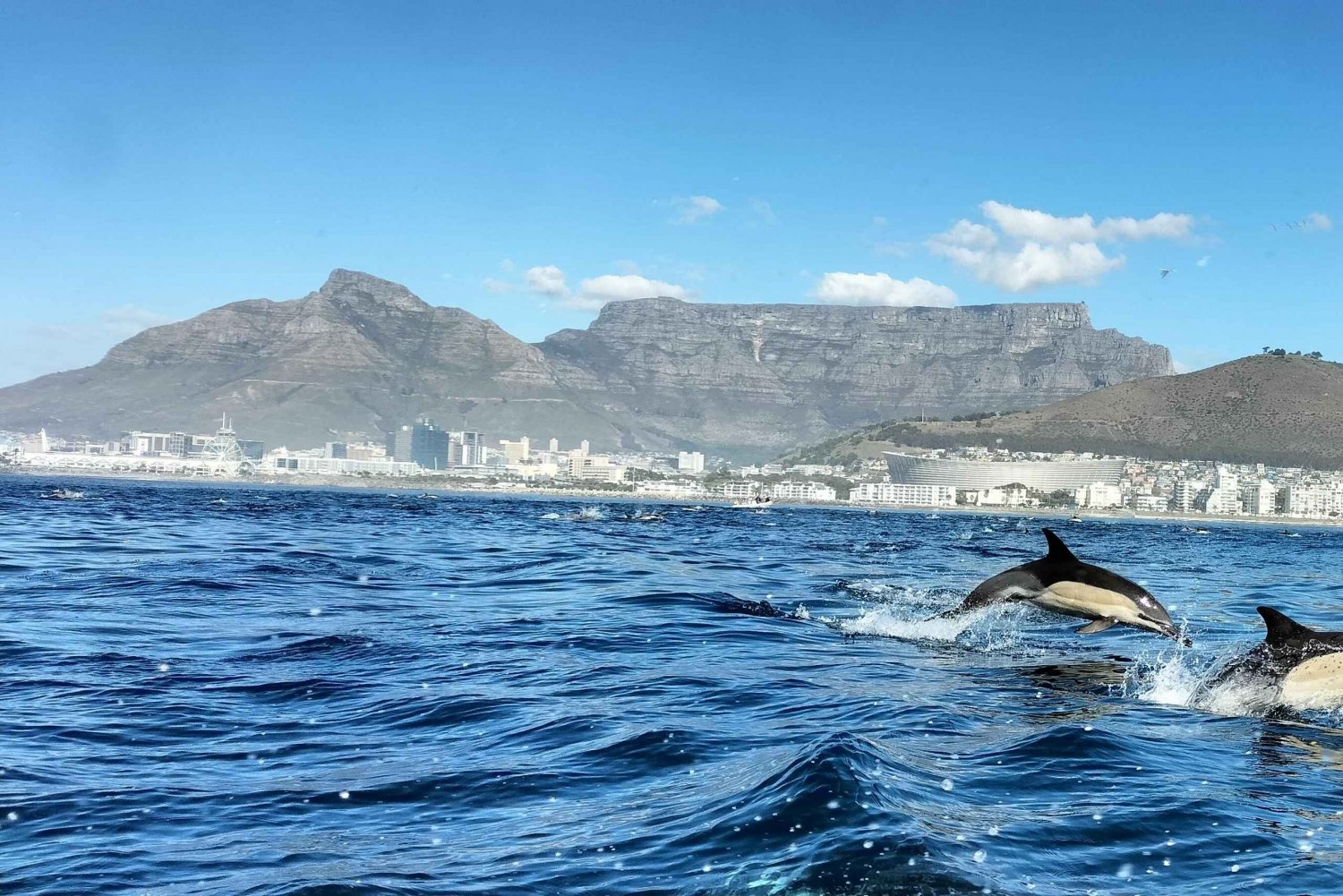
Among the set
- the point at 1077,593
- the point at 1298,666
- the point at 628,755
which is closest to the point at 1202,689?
the point at 1298,666

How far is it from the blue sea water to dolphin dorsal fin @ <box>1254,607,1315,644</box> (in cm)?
90

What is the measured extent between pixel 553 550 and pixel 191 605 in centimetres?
2025

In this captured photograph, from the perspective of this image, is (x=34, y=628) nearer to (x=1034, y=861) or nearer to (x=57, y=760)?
(x=57, y=760)

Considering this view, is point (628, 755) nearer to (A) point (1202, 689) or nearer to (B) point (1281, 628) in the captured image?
(A) point (1202, 689)

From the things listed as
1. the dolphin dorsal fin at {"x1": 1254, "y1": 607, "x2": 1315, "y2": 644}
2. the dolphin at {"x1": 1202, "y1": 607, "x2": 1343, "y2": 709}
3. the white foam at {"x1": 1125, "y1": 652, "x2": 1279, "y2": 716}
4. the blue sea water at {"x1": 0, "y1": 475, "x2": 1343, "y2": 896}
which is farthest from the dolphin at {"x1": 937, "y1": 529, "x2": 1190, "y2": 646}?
the dolphin dorsal fin at {"x1": 1254, "y1": 607, "x2": 1315, "y2": 644}

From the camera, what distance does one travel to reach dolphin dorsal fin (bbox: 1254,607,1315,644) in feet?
37.3

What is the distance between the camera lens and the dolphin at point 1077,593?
51.7 feet

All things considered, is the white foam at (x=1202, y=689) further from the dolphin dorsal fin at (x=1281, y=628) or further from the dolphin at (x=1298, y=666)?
the dolphin dorsal fin at (x=1281, y=628)

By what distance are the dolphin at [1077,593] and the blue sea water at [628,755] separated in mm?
614

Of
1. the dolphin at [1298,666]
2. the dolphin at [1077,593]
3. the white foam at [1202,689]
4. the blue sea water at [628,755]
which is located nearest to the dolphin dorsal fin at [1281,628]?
the dolphin at [1298,666]

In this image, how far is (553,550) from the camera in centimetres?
3903

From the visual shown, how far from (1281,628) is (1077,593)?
4678 mm

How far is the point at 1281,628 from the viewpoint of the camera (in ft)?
37.6

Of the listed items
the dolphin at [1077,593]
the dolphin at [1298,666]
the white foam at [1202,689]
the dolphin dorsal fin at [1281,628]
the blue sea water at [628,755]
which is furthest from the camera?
the dolphin at [1077,593]
